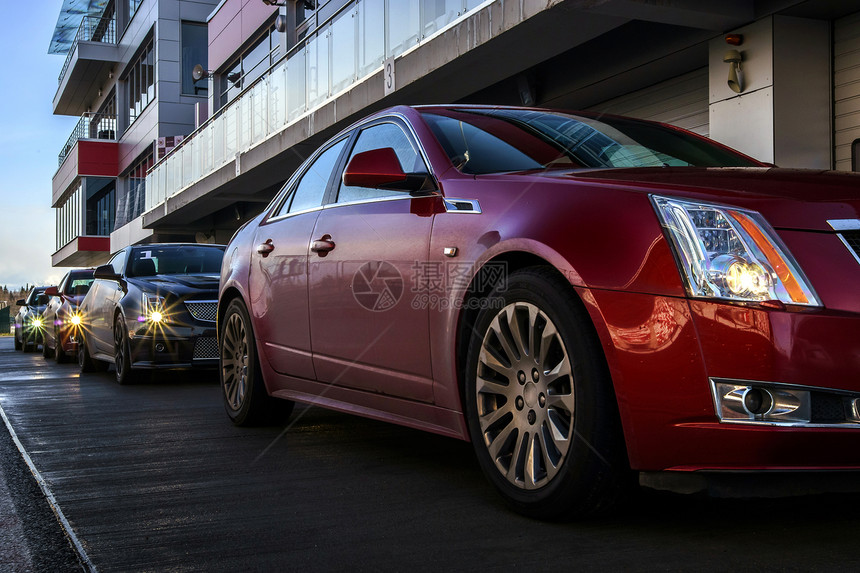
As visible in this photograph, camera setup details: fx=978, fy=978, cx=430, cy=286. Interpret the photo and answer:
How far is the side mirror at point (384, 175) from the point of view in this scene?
400 centimetres

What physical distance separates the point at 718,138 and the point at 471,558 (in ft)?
25.4

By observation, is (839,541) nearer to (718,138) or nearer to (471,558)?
(471,558)

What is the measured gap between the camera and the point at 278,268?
5246mm

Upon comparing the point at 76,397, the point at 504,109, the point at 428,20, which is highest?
the point at 428,20

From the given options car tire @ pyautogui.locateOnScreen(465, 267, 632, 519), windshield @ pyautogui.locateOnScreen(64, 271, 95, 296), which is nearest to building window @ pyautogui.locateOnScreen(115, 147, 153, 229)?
windshield @ pyautogui.locateOnScreen(64, 271, 95, 296)

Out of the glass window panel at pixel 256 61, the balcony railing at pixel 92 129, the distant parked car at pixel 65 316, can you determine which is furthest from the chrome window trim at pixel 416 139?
the balcony railing at pixel 92 129

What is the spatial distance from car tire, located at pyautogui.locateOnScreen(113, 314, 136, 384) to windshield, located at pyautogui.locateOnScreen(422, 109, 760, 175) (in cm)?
620

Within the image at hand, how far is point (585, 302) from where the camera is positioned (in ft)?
10.0

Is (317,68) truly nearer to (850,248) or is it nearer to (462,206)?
(462,206)

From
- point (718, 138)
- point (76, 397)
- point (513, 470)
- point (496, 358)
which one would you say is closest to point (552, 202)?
Result: point (496, 358)

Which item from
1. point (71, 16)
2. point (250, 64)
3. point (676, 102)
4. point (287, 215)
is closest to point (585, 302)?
point (287, 215)

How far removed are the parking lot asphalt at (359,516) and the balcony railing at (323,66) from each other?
714cm

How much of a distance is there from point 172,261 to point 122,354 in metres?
1.47

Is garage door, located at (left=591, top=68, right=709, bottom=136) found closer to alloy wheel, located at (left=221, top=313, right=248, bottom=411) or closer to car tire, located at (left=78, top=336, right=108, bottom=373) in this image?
alloy wheel, located at (left=221, top=313, right=248, bottom=411)
